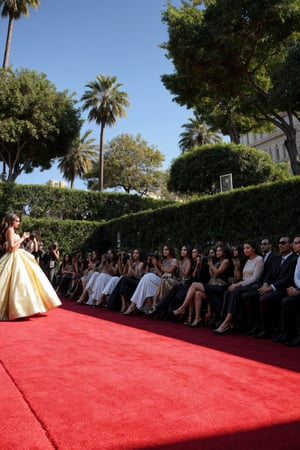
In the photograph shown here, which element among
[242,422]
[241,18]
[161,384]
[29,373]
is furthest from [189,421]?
[241,18]

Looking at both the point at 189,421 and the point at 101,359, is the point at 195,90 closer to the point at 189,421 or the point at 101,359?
the point at 101,359

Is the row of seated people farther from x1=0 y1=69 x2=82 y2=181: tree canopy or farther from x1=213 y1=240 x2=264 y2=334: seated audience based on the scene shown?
x1=0 y1=69 x2=82 y2=181: tree canopy

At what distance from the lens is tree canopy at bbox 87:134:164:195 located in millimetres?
39281

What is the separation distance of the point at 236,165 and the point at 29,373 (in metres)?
20.7

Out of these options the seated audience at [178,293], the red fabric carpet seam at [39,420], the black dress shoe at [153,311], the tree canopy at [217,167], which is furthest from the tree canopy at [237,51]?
the red fabric carpet seam at [39,420]

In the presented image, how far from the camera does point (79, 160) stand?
145 feet

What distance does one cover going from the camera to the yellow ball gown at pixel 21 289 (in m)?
6.89

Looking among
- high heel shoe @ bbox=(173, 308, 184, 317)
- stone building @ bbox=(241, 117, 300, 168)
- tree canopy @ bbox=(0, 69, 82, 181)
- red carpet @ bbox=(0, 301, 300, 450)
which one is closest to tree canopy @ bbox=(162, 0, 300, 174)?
tree canopy @ bbox=(0, 69, 82, 181)

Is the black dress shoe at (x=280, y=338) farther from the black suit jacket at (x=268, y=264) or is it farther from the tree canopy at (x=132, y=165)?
the tree canopy at (x=132, y=165)

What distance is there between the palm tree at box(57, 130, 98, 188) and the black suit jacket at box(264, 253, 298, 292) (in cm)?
3965

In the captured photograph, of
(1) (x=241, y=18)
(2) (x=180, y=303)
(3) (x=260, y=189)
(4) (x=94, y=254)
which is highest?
(1) (x=241, y=18)

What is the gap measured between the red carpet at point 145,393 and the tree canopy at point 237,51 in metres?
15.4

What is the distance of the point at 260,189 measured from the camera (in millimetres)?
10273

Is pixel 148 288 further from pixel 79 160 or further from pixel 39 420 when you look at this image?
pixel 79 160
